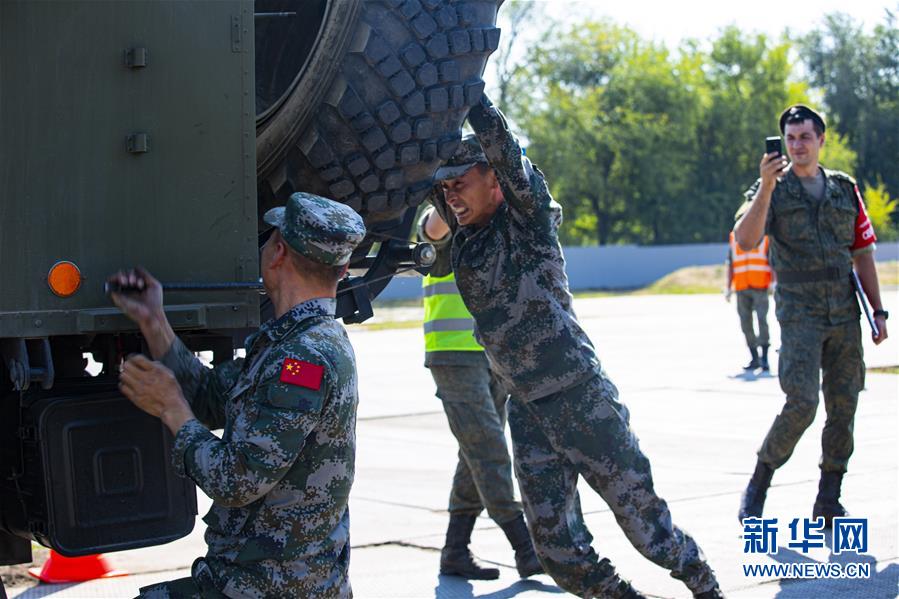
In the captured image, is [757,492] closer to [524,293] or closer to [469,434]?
[469,434]

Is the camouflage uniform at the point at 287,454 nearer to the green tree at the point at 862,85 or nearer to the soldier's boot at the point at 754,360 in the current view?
the soldier's boot at the point at 754,360

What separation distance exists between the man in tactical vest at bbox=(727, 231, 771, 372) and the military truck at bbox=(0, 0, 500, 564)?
1051 cm

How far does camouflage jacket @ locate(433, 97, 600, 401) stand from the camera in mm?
4583

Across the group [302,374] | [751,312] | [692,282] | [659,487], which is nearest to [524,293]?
[302,374]

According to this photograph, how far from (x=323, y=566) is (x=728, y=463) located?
549cm

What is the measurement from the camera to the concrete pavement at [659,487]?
5.49m

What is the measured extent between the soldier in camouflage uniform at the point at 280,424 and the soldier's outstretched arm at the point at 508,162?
1191 millimetres

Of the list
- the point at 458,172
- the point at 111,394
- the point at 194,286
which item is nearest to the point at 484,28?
the point at 458,172

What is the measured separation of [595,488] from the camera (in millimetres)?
4586

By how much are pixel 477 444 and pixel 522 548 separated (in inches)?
18.6

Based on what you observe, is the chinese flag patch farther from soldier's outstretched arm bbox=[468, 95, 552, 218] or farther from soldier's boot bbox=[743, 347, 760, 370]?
soldier's boot bbox=[743, 347, 760, 370]

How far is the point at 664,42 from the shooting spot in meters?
61.7

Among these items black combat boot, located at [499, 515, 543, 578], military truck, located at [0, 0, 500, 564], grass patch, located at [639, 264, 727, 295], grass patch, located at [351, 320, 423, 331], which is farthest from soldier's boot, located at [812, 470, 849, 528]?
grass patch, located at [639, 264, 727, 295]

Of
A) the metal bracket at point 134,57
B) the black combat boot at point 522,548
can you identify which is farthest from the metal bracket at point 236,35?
the black combat boot at point 522,548
